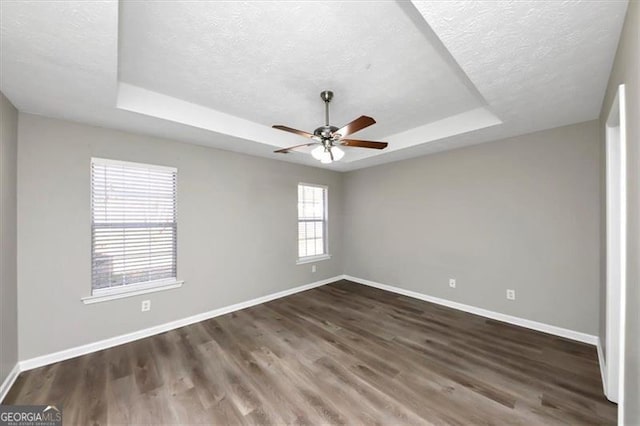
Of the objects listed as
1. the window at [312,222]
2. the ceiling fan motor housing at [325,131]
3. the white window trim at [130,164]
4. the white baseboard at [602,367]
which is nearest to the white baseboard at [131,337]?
the window at [312,222]

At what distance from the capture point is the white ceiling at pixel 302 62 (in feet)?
4.47

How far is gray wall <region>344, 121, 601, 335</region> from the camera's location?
9.26ft

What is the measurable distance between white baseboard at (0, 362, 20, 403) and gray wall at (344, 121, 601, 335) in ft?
15.4

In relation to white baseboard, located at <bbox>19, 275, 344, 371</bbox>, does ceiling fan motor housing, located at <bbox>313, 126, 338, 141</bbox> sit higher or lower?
higher

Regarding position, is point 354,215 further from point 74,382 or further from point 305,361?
point 74,382

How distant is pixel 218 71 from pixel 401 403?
3064 mm

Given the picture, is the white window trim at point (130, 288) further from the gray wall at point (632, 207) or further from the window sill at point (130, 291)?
the gray wall at point (632, 207)

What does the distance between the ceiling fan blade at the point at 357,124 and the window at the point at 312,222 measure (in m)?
2.62

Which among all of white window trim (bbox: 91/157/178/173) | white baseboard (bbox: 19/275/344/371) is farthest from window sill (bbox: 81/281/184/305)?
white window trim (bbox: 91/157/178/173)

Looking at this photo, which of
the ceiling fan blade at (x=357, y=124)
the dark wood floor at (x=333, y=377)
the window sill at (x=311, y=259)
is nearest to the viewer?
the dark wood floor at (x=333, y=377)

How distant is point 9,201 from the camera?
2178 mm

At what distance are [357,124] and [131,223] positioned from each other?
2.83 metres

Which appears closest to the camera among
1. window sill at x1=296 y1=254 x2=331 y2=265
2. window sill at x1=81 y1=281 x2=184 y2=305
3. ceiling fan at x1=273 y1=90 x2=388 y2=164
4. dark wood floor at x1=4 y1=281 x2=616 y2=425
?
dark wood floor at x1=4 y1=281 x2=616 y2=425

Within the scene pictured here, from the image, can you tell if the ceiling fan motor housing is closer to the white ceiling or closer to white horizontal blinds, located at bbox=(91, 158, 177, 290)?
the white ceiling
